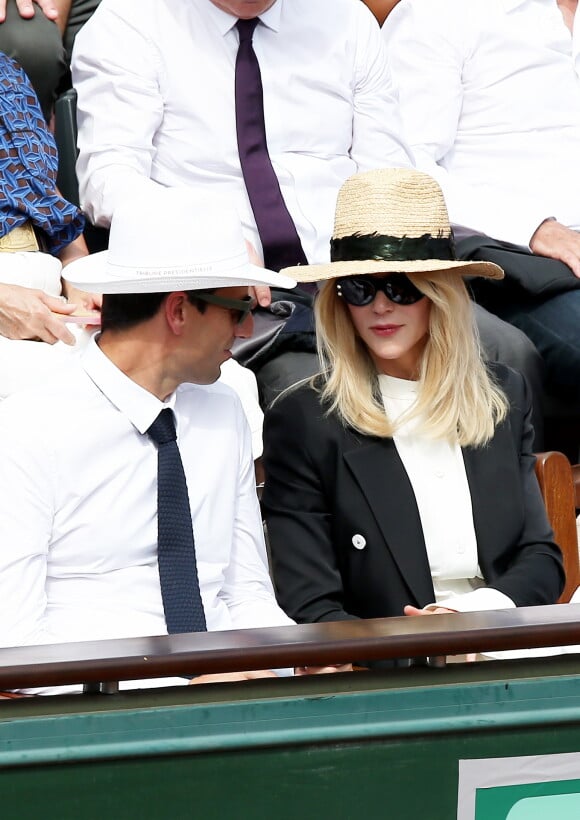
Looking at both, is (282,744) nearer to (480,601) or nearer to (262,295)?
(480,601)

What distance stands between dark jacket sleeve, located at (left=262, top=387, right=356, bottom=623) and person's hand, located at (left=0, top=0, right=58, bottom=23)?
1682 millimetres

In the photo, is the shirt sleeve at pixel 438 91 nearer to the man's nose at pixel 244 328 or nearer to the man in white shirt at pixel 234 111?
the man in white shirt at pixel 234 111

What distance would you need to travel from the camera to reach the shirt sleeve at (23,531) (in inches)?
86.5

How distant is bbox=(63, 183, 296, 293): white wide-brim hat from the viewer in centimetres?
242

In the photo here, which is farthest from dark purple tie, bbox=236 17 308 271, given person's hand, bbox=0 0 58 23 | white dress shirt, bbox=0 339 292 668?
white dress shirt, bbox=0 339 292 668

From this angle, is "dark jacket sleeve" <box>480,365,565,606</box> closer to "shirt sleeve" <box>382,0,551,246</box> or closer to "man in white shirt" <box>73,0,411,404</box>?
"man in white shirt" <box>73,0,411,404</box>

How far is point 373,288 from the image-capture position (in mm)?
2748

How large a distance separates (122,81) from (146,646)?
2.17 metres

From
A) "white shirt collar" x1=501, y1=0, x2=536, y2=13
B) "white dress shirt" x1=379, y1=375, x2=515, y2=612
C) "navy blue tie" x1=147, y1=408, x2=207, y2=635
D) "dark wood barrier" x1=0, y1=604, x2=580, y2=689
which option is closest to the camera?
"dark wood barrier" x1=0, y1=604, x2=580, y2=689

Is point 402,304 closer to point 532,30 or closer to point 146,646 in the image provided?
point 146,646

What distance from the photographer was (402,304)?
109 inches

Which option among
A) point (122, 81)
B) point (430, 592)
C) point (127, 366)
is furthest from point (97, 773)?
point (122, 81)

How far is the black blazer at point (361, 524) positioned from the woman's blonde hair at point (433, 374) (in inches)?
1.7

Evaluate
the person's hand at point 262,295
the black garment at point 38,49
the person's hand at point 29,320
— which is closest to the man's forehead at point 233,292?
the person's hand at point 29,320
